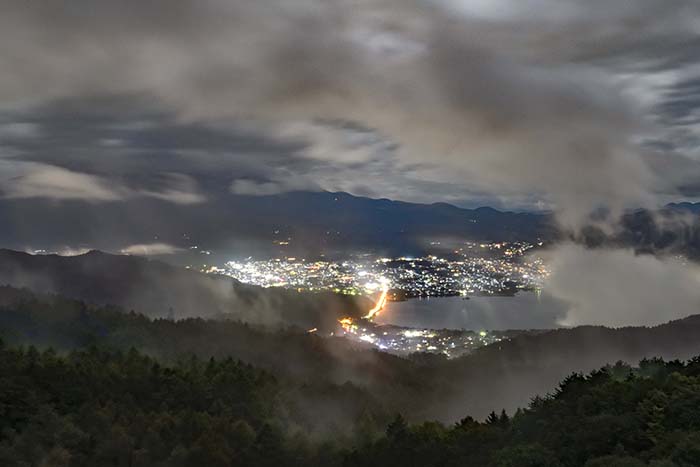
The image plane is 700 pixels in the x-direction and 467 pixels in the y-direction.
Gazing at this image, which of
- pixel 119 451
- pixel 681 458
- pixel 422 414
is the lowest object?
pixel 422 414

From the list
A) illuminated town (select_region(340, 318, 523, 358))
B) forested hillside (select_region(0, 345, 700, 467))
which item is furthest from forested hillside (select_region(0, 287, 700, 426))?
forested hillside (select_region(0, 345, 700, 467))

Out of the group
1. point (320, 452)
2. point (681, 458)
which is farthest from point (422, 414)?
point (681, 458)

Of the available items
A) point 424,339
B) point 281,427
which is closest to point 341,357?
point 424,339

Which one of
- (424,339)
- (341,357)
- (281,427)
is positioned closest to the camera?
(281,427)

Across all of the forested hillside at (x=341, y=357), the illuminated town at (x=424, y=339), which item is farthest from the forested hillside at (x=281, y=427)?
the illuminated town at (x=424, y=339)

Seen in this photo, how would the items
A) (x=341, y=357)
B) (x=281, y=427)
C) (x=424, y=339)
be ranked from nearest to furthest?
(x=281, y=427), (x=341, y=357), (x=424, y=339)

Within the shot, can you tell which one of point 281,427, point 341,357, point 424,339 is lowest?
point 341,357

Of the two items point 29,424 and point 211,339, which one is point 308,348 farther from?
point 29,424

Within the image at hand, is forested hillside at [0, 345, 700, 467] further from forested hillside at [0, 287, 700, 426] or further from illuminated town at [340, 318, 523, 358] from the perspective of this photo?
illuminated town at [340, 318, 523, 358]

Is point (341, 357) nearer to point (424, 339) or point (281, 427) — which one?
point (424, 339)

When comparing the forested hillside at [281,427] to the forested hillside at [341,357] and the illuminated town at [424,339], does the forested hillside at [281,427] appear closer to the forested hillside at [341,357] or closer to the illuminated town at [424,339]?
the forested hillside at [341,357]

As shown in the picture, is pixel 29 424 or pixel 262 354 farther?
pixel 262 354
